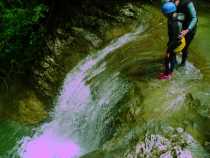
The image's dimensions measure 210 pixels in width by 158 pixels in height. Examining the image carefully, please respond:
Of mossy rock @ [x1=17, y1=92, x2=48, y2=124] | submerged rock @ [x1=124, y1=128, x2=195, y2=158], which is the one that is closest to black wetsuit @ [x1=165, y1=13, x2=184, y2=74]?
submerged rock @ [x1=124, y1=128, x2=195, y2=158]

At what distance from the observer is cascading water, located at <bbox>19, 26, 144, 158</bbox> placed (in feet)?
27.9

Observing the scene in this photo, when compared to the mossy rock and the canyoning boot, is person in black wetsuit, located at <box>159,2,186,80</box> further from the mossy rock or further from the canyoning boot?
the mossy rock

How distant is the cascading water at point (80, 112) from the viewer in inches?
335

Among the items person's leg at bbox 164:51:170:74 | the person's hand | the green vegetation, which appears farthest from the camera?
the green vegetation

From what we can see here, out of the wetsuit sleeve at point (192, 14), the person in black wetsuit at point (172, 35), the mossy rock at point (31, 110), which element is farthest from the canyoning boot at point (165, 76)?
the mossy rock at point (31, 110)

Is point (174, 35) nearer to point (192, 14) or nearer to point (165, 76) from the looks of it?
point (192, 14)

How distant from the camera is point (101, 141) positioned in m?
8.04

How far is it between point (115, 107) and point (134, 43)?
6.95ft

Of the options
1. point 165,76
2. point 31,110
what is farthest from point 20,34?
point 165,76

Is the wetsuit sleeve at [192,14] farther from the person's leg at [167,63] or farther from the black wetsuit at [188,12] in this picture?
the person's leg at [167,63]

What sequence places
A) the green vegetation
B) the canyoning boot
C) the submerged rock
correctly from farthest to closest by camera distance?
the green vegetation
the canyoning boot
the submerged rock

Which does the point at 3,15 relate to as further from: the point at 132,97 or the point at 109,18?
the point at 132,97

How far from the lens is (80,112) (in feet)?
30.2

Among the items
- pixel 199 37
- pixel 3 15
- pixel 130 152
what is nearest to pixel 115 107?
pixel 130 152
